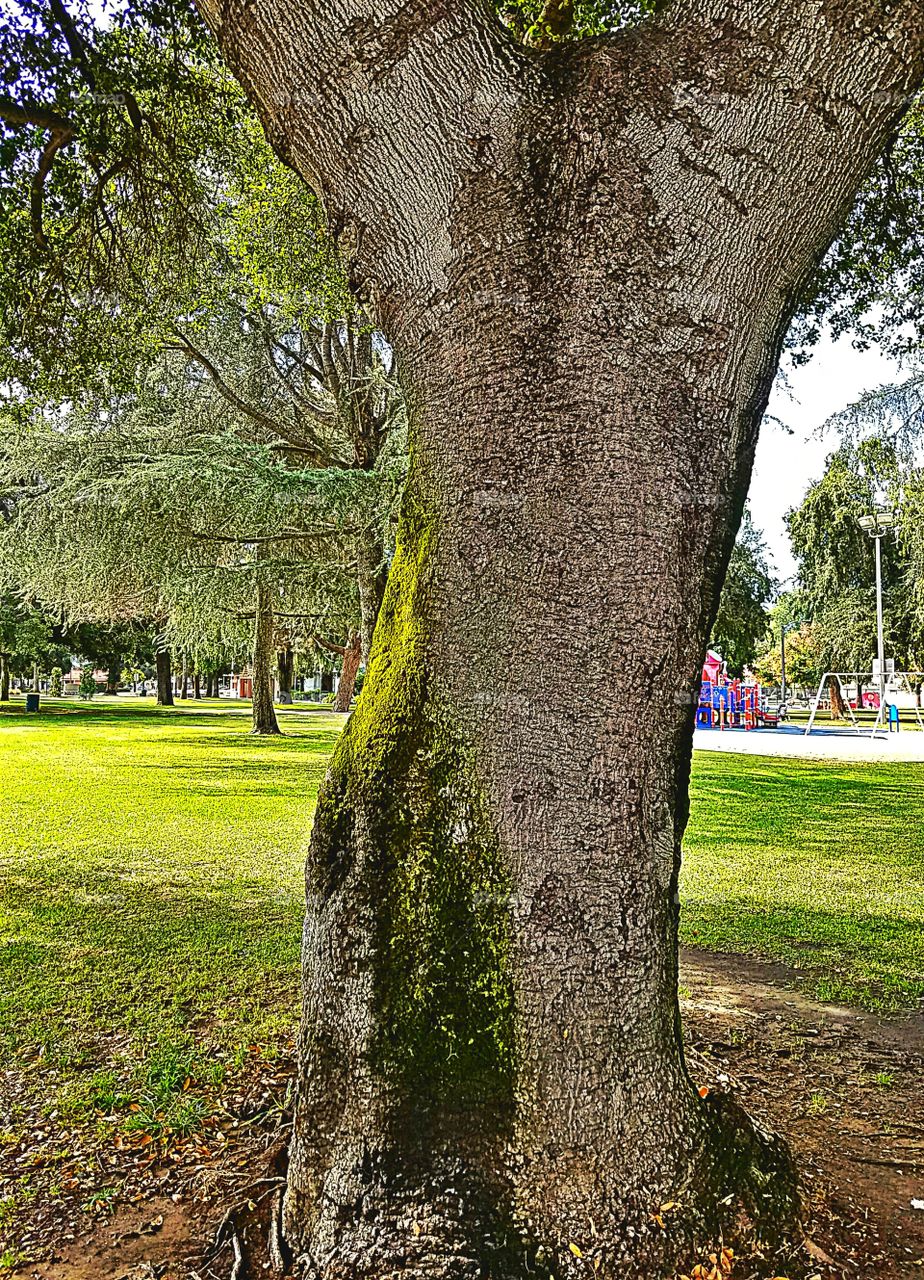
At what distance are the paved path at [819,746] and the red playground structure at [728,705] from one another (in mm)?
3966

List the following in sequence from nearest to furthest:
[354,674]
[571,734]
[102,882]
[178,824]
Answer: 1. [571,734]
2. [102,882]
3. [178,824]
4. [354,674]

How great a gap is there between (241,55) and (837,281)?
674 cm

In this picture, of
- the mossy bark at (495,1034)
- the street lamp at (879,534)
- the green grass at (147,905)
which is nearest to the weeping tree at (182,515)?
the green grass at (147,905)

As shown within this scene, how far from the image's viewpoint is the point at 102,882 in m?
7.43

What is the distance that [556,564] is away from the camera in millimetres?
2381

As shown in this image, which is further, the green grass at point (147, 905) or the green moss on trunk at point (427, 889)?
the green grass at point (147, 905)

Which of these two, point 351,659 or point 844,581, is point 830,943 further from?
point 844,581

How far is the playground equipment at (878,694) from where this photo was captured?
26492 mm

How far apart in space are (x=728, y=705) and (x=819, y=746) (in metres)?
12.2

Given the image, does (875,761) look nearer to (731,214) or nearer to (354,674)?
(354,674)

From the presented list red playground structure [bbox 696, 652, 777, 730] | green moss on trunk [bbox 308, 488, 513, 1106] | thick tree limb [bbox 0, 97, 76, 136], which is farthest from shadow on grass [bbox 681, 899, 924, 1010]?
red playground structure [bbox 696, 652, 777, 730]

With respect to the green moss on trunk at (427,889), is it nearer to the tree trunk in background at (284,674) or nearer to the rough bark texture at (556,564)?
the rough bark texture at (556,564)

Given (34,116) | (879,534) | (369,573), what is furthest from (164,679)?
(34,116)

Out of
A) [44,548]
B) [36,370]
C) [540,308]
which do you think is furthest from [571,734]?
[44,548]
